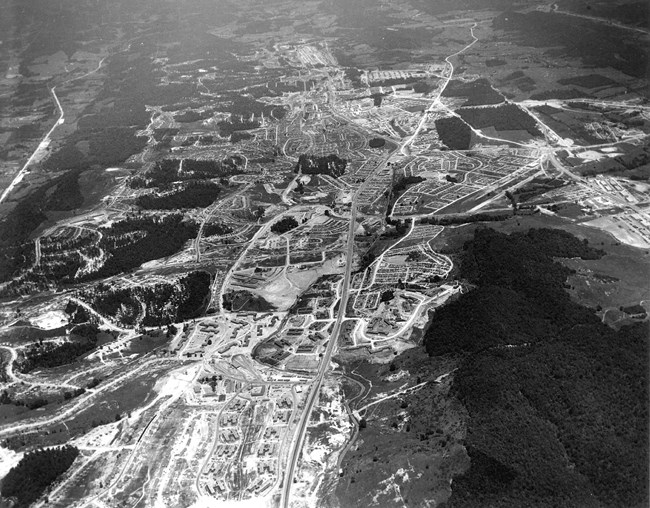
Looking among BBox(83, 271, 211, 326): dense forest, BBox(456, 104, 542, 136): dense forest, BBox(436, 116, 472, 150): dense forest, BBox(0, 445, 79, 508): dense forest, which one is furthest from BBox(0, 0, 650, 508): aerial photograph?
BBox(436, 116, 472, 150): dense forest

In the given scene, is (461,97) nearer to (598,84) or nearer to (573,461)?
(598,84)

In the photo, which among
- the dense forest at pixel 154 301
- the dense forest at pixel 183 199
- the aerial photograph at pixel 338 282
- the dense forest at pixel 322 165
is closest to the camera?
the aerial photograph at pixel 338 282

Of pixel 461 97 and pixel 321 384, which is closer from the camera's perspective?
pixel 321 384

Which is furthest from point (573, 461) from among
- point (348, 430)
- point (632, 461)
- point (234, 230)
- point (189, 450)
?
point (234, 230)

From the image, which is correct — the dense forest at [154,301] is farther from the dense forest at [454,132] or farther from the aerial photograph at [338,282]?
the dense forest at [454,132]

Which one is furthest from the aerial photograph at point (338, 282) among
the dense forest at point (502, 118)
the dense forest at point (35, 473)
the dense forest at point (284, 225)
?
the dense forest at point (284, 225)

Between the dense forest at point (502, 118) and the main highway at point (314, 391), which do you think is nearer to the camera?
the main highway at point (314, 391)
